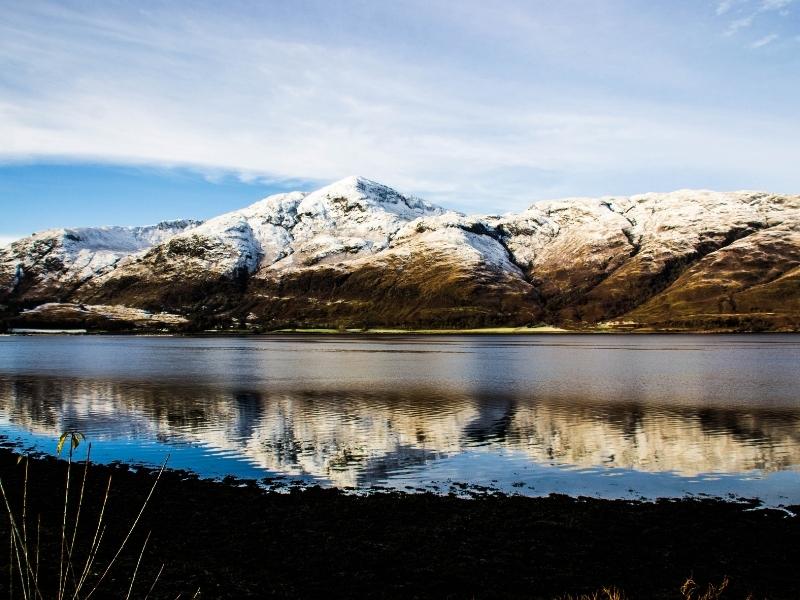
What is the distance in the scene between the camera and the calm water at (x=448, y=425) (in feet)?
128

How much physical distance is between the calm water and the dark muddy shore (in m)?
4.99

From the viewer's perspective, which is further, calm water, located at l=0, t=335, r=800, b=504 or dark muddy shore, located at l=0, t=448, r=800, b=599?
calm water, located at l=0, t=335, r=800, b=504

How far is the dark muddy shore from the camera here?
21.0 m

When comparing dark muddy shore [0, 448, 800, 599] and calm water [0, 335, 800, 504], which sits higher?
dark muddy shore [0, 448, 800, 599]

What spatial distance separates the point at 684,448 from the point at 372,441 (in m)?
Answer: 22.4

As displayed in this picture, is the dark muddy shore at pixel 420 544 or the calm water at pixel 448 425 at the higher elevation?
the dark muddy shore at pixel 420 544

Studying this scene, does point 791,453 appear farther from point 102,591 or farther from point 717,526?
point 102,591

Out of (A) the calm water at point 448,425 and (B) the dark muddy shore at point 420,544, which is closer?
(B) the dark muddy shore at point 420,544

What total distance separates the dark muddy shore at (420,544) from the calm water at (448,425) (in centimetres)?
499

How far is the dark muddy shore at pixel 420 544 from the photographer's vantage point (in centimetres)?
2102

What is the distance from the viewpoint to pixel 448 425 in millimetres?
57438

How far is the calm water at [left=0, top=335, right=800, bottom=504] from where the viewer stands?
39.0 metres

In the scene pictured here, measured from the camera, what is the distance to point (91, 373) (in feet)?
361

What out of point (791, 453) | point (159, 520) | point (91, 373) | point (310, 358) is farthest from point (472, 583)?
point (310, 358)
